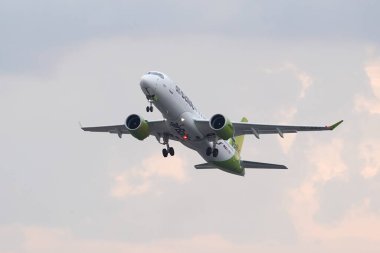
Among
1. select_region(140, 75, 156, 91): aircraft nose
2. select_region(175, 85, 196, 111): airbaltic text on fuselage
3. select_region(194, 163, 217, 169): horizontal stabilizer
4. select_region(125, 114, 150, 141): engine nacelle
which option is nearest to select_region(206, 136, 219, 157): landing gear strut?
select_region(175, 85, 196, 111): airbaltic text on fuselage

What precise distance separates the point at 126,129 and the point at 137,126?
706 centimetres

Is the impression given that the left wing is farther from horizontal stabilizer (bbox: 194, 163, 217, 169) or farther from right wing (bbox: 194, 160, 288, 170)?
horizontal stabilizer (bbox: 194, 163, 217, 169)

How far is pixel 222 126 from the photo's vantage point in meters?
112

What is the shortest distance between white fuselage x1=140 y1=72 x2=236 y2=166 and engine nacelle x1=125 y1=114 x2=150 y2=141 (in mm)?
2208

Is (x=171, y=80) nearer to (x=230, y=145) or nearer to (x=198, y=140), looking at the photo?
(x=198, y=140)

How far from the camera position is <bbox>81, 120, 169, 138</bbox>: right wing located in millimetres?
115188

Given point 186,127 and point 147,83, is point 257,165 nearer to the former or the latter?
point 186,127

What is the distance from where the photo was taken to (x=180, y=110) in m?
110

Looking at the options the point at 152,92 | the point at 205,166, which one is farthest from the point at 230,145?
the point at 152,92

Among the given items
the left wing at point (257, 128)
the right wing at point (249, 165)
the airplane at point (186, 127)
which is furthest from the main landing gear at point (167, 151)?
the right wing at point (249, 165)

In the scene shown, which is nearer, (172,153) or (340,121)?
(340,121)

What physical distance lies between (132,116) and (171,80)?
20.0 ft

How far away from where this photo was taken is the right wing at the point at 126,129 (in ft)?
378

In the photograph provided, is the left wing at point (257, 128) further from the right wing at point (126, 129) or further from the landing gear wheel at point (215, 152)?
the right wing at point (126, 129)
